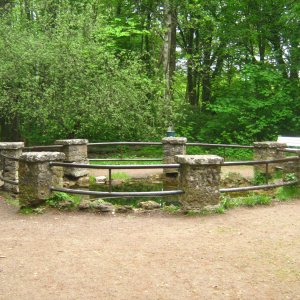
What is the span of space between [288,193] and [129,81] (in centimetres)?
1049

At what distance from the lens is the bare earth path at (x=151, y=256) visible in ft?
14.9

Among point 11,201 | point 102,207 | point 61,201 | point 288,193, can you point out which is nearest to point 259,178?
point 288,193

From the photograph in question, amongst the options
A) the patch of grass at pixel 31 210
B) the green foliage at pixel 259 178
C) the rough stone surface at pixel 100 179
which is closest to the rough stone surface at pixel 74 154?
the rough stone surface at pixel 100 179

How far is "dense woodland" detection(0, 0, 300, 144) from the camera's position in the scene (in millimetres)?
17625

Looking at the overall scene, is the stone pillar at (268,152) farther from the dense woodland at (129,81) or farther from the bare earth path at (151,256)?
the dense woodland at (129,81)

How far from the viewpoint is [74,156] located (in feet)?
45.3

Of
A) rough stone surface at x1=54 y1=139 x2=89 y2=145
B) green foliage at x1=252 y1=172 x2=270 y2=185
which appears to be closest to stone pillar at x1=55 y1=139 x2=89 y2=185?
rough stone surface at x1=54 y1=139 x2=89 y2=145

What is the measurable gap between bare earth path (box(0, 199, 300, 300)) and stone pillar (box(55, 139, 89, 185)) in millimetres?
5476

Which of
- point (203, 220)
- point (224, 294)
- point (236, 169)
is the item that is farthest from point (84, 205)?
point (236, 169)

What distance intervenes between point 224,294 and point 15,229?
4.01 metres

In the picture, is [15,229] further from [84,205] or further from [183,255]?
[183,255]

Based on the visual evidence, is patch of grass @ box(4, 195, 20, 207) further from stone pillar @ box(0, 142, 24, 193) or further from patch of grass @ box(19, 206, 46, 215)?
patch of grass @ box(19, 206, 46, 215)

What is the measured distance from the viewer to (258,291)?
4480 millimetres

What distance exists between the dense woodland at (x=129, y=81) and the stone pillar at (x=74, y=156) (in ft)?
11.2
